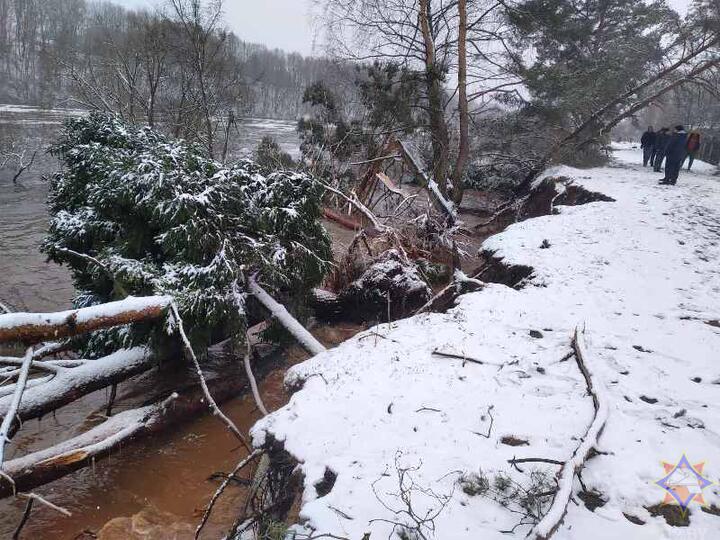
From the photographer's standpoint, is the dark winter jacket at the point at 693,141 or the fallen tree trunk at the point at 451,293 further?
the dark winter jacket at the point at 693,141

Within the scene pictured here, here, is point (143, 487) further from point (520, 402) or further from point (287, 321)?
point (520, 402)

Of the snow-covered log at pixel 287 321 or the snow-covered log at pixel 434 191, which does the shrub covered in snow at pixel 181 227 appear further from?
the snow-covered log at pixel 434 191

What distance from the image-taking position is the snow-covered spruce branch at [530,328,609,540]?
7.11ft

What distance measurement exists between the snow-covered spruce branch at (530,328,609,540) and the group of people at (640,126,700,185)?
385 inches

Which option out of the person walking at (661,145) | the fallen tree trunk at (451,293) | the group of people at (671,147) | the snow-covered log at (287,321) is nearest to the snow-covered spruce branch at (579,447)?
the fallen tree trunk at (451,293)

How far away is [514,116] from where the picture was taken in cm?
1386

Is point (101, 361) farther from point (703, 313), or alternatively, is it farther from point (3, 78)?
point (3, 78)

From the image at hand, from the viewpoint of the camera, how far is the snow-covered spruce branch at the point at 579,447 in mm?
2167

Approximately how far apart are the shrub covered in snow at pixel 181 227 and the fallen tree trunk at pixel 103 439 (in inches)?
30.1

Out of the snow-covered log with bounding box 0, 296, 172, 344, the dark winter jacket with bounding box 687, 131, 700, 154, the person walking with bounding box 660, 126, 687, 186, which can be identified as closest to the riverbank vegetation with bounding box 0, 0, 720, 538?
the snow-covered log with bounding box 0, 296, 172, 344

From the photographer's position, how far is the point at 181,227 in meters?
5.00

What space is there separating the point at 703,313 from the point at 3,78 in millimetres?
61056

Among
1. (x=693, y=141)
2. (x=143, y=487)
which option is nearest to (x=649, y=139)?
(x=693, y=141)

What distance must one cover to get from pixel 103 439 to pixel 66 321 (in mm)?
2098
